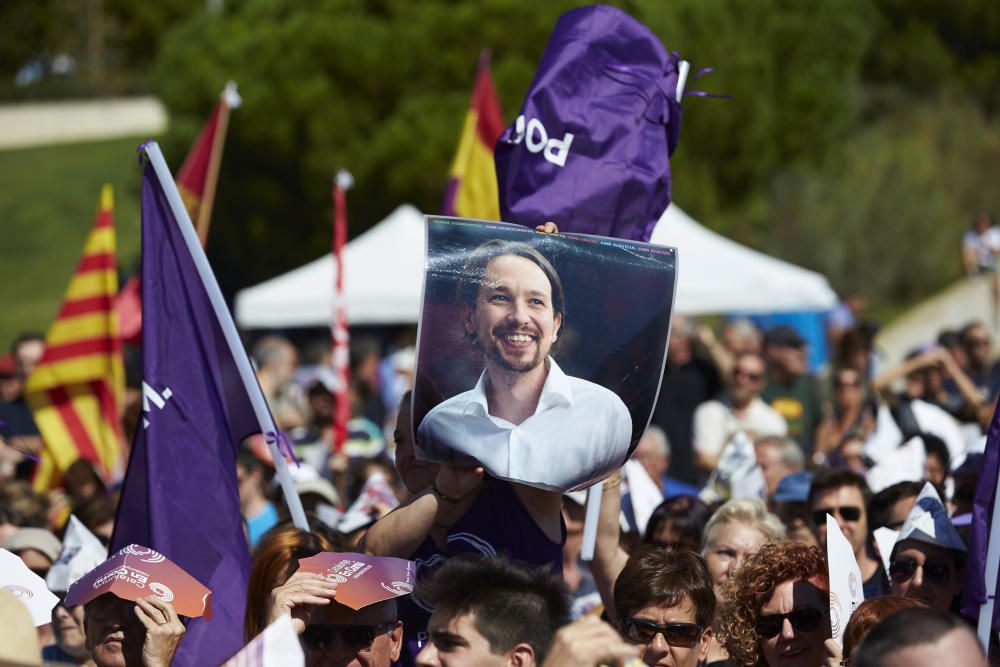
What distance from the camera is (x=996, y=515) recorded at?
4.45 m

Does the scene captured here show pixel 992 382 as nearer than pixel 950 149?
Yes

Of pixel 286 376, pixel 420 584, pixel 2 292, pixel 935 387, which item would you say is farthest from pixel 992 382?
pixel 2 292

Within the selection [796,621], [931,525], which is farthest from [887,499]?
[796,621]

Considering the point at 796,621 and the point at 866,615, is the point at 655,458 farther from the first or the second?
the point at 866,615

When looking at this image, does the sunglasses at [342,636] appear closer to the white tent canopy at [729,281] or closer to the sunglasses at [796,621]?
the sunglasses at [796,621]

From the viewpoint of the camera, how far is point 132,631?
3982 millimetres

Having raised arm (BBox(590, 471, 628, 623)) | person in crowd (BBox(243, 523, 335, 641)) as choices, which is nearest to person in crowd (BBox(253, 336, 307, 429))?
person in crowd (BBox(243, 523, 335, 641))

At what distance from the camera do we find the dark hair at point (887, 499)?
5570mm

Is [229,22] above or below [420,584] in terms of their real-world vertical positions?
above

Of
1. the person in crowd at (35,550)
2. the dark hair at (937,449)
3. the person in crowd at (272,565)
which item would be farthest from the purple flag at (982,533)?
the person in crowd at (35,550)

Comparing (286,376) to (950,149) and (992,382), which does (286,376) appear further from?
(950,149)

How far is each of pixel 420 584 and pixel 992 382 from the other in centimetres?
768

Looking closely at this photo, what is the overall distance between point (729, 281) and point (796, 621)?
357 inches

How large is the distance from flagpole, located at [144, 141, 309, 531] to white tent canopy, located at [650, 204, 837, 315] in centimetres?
766
